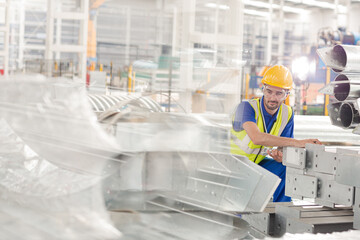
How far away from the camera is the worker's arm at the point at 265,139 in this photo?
2.57m

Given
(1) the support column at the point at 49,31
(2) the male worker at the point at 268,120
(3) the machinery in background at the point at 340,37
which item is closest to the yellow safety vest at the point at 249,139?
(2) the male worker at the point at 268,120

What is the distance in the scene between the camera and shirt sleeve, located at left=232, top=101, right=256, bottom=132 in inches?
112

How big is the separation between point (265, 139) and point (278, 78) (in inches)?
17.5

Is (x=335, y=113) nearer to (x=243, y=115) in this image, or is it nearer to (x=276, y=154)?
(x=276, y=154)

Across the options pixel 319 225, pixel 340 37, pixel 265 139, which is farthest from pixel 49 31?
pixel 340 37

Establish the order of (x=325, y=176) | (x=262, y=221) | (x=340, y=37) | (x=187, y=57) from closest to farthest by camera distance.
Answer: (x=325, y=176)
(x=262, y=221)
(x=187, y=57)
(x=340, y=37)

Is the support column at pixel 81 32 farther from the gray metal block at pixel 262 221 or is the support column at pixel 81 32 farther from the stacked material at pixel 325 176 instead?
the stacked material at pixel 325 176

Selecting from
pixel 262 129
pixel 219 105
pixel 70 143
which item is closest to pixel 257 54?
pixel 219 105

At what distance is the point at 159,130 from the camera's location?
2.19 metres

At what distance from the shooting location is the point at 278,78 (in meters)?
2.93

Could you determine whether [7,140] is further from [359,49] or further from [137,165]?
[359,49]

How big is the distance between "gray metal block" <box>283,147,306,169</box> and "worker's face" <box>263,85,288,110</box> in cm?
77

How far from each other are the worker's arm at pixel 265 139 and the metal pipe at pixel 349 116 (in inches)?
17.3

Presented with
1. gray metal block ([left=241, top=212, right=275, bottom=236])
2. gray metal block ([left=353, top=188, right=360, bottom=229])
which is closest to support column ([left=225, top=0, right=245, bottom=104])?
gray metal block ([left=241, top=212, right=275, bottom=236])
